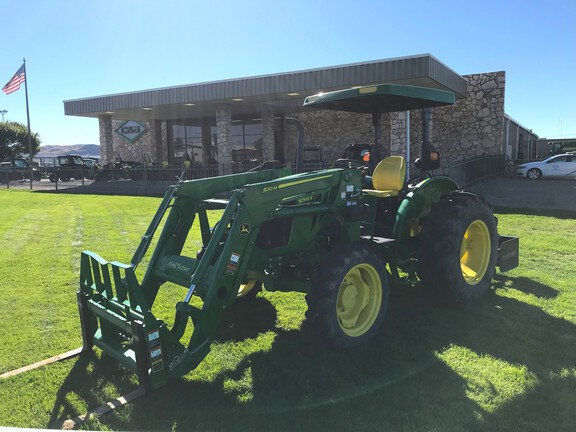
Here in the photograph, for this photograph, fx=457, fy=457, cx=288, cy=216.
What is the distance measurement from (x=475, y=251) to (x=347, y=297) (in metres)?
2.29

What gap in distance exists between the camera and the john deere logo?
29281mm

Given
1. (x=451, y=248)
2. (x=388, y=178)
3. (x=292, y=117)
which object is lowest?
(x=451, y=248)

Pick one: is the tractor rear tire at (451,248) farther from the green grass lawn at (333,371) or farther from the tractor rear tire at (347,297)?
the tractor rear tire at (347,297)

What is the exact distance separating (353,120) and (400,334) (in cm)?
1884

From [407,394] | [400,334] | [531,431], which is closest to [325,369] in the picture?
[407,394]

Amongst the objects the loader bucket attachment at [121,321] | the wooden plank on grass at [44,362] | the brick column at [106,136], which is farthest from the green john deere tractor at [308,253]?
the brick column at [106,136]

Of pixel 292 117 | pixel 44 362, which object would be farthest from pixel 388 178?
pixel 292 117

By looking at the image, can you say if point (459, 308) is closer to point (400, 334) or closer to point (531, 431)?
point (400, 334)

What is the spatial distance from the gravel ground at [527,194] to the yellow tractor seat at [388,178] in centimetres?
924

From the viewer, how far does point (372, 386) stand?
10.9 ft

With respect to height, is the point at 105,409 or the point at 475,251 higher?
the point at 475,251

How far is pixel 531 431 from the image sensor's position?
280 cm

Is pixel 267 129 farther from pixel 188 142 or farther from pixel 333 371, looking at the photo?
pixel 333 371

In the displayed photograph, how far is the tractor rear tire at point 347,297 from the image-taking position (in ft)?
11.7
